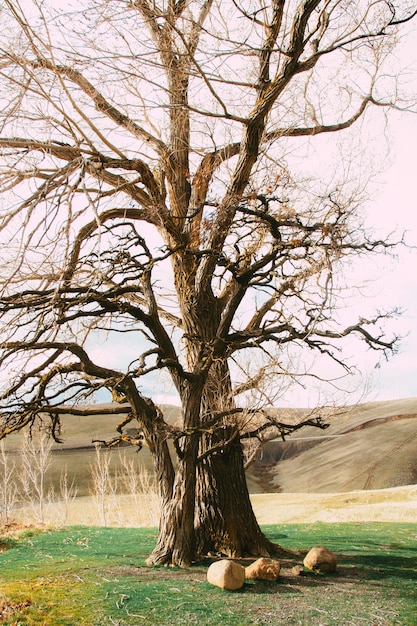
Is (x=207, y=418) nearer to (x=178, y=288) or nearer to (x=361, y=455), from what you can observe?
(x=178, y=288)

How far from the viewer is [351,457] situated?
39781mm

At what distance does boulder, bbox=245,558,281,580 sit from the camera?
7551mm

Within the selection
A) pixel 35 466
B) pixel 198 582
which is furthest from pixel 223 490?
pixel 35 466

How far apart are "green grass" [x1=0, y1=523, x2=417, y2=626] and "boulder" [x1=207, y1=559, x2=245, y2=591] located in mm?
100

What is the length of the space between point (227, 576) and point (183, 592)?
56 cm

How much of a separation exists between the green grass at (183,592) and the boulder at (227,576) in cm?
10

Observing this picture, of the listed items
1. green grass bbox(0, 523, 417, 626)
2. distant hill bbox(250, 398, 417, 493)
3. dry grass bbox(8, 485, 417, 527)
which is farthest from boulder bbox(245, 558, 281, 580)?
distant hill bbox(250, 398, 417, 493)

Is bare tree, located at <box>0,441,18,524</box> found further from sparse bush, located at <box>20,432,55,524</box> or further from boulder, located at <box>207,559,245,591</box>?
boulder, located at <box>207,559,245,591</box>

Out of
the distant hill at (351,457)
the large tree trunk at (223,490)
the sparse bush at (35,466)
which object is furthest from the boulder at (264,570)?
the distant hill at (351,457)

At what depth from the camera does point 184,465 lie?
28.0ft

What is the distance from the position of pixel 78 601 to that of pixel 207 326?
4.45m

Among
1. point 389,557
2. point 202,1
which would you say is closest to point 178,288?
point 202,1

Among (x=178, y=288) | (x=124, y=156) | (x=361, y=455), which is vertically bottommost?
(x=361, y=455)

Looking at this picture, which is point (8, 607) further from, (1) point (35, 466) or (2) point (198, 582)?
(1) point (35, 466)
